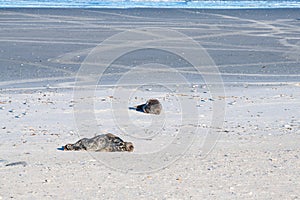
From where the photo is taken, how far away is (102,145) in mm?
7664

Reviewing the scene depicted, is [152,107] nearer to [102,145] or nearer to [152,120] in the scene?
[152,120]

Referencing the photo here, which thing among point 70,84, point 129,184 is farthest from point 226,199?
point 70,84

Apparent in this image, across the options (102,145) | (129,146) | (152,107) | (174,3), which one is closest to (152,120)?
(152,107)

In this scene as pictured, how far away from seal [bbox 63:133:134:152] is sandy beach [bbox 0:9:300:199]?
0.10 metres

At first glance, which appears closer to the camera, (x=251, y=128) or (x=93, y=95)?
(x=251, y=128)

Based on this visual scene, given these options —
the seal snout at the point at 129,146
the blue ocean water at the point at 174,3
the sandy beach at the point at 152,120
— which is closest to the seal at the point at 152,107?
the sandy beach at the point at 152,120

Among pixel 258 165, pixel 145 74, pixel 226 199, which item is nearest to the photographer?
pixel 226 199

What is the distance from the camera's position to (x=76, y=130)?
29.2ft

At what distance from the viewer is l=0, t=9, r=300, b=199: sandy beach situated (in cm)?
634

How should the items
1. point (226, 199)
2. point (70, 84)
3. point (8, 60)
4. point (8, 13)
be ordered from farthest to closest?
point (8, 13) < point (8, 60) < point (70, 84) < point (226, 199)

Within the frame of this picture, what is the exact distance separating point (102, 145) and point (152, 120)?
6.43 feet

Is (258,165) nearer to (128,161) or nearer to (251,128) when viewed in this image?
(128,161)

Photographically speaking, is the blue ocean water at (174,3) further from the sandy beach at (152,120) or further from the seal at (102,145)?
the seal at (102,145)

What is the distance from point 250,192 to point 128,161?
4.98 feet
